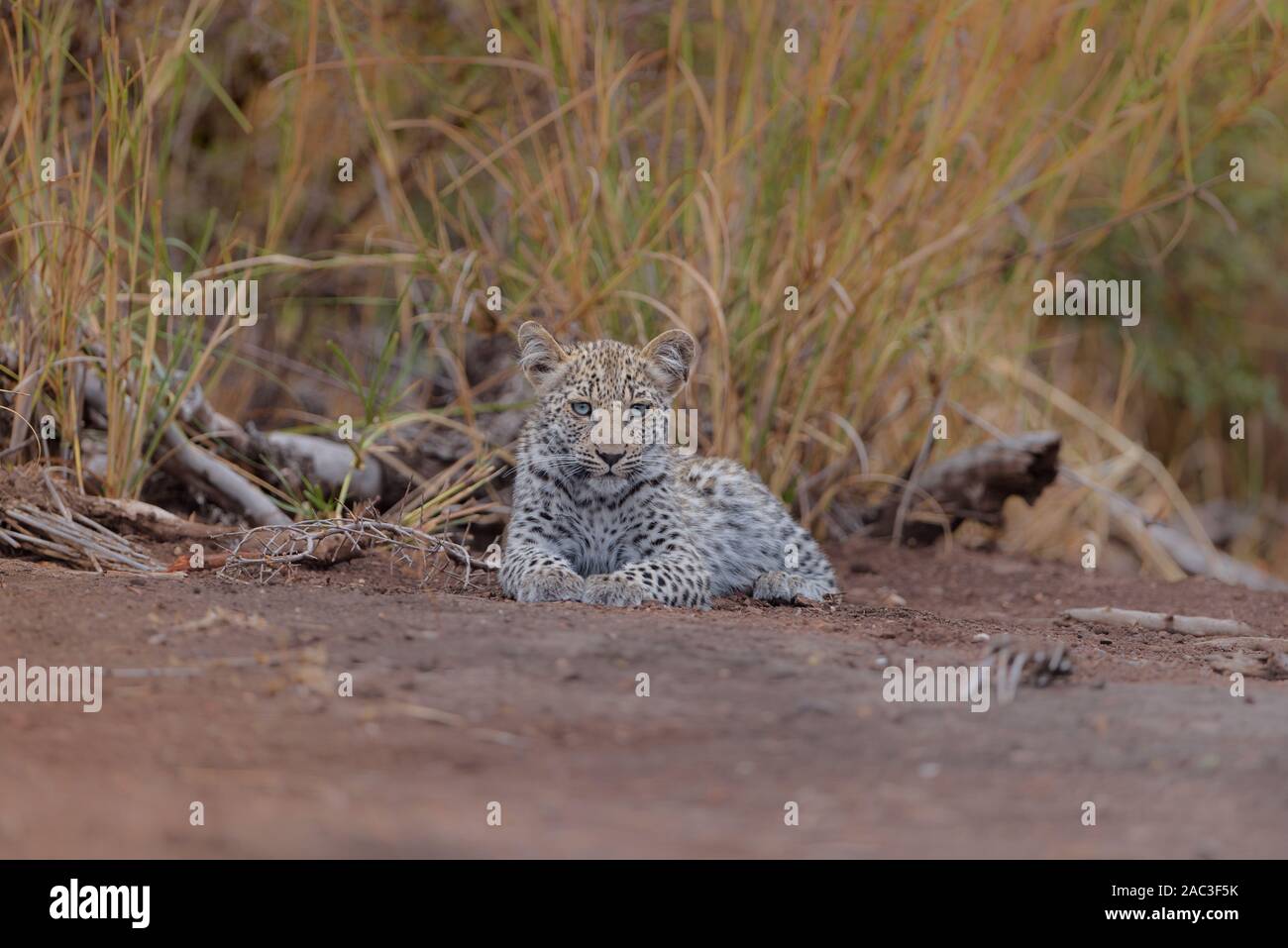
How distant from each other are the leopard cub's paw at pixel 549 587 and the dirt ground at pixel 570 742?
41cm

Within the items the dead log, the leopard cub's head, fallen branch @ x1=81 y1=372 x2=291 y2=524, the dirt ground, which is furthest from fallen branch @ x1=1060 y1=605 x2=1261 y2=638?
fallen branch @ x1=81 y1=372 x2=291 y2=524

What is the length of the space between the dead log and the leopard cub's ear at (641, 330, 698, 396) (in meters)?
2.23

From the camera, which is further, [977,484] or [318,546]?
[977,484]

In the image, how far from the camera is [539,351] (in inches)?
238

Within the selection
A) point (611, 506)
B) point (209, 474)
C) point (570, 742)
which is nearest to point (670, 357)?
point (611, 506)

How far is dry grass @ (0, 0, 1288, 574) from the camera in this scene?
641 cm

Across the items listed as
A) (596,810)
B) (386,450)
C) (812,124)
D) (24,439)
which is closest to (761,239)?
(812,124)

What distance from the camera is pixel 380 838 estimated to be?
2.86 meters

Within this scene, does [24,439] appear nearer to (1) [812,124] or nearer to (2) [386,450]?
(2) [386,450]

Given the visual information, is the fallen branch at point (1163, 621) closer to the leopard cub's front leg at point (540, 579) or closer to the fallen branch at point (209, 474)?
the leopard cub's front leg at point (540, 579)

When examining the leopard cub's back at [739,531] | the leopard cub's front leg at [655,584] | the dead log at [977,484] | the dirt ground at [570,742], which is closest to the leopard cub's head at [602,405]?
the leopard cub's front leg at [655,584]

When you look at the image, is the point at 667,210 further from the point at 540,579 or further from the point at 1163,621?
the point at 1163,621

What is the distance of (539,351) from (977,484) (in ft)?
9.59

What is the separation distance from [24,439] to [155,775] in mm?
3428
